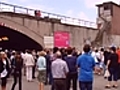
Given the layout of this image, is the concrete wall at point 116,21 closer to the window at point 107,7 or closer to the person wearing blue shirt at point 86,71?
the window at point 107,7

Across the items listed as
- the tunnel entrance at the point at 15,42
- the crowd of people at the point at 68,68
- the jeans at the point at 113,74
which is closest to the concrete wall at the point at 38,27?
the tunnel entrance at the point at 15,42

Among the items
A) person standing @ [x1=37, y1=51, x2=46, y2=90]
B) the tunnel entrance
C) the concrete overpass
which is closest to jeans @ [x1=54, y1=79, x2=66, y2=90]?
person standing @ [x1=37, y1=51, x2=46, y2=90]

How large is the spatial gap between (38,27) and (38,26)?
0.31 feet

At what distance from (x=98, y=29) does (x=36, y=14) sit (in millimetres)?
11719

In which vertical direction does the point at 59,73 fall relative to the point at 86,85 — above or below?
above

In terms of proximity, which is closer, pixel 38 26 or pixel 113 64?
pixel 113 64

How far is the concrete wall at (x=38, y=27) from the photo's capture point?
26.5 meters

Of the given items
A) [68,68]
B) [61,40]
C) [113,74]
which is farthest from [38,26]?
[68,68]

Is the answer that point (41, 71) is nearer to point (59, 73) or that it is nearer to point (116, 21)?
point (59, 73)

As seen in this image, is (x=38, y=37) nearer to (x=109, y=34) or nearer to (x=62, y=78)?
(x=109, y=34)

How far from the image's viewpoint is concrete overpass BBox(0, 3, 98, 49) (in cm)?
2627

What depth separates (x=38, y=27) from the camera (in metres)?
29.3

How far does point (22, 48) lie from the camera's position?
3828 centimetres

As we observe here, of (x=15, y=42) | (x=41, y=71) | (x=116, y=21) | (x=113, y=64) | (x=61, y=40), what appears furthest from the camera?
(x=116, y=21)
